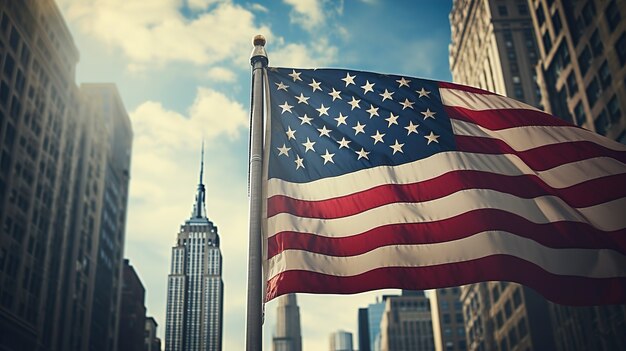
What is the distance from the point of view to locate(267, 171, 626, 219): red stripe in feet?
36.3

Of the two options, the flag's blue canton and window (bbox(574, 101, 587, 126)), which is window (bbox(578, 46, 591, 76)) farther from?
the flag's blue canton

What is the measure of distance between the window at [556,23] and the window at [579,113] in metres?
8.34

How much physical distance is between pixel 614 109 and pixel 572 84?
38.2ft

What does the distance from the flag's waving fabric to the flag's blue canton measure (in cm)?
2

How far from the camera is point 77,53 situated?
339ft

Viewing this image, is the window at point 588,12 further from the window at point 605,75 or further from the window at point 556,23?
the window at point 556,23

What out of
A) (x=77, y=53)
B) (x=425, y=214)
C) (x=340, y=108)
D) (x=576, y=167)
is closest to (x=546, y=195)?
(x=576, y=167)

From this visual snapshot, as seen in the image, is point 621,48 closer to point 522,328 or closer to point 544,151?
point 544,151

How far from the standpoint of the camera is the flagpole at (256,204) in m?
8.76

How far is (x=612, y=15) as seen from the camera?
5109 cm

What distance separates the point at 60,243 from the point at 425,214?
8997 cm

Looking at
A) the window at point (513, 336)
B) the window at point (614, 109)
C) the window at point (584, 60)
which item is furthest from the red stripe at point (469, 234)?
the window at point (513, 336)

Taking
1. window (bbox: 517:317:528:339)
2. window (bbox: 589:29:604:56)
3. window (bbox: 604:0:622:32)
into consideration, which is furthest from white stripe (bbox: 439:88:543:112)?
window (bbox: 517:317:528:339)

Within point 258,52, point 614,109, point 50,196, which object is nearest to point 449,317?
point 50,196
